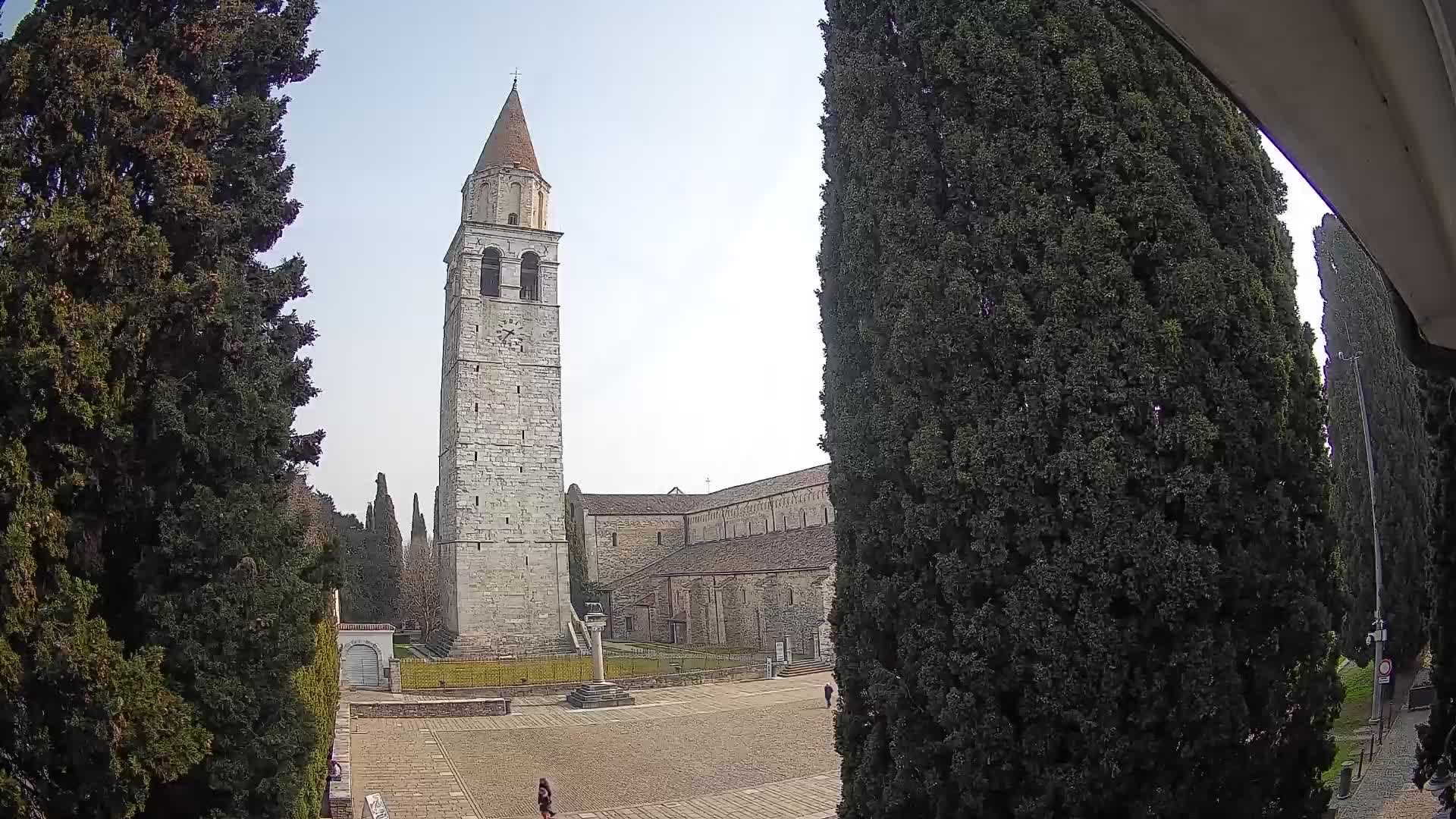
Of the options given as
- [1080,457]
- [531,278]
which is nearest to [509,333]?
[531,278]

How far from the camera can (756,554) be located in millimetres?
39062

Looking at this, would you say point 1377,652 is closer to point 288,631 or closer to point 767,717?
point 767,717

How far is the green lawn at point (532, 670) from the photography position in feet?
90.8

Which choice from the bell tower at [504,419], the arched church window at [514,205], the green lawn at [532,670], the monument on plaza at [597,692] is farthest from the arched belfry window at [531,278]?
the monument on plaza at [597,692]

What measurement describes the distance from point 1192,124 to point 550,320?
3330cm

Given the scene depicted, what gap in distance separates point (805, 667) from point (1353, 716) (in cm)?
1765

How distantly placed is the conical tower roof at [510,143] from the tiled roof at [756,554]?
19.4 metres

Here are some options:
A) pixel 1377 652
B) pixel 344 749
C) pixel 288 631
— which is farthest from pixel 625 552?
pixel 288 631

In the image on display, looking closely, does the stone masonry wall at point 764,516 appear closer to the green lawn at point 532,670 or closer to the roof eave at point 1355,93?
the green lawn at point 532,670

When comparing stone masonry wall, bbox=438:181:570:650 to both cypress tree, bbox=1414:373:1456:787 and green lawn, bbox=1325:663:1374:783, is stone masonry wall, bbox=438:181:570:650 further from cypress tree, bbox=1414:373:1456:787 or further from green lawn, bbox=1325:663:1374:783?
cypress tree, bbox=1414:373:1456:787

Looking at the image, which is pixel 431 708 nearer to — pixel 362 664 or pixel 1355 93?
pixel 362 664

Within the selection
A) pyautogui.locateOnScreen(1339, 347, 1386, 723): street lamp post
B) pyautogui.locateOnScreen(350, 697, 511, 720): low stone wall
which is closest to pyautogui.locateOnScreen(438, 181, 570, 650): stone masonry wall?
pyautogui.locateOnScreen(350, 697, 511, 720): low stone wall

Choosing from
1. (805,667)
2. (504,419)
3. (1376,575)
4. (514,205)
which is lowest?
(805,667)

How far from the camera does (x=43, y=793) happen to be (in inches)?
211
